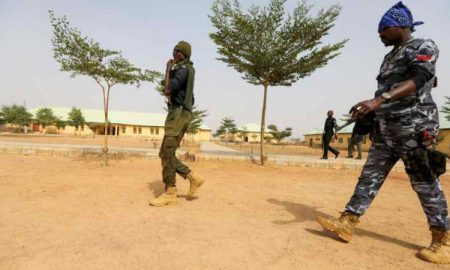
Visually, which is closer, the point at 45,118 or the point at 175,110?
the point at 175,110

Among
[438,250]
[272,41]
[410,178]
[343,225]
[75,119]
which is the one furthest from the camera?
[75,119]

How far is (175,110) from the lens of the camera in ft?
13.2

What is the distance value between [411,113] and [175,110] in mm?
→ 2687

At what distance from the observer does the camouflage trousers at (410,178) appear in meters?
2.56

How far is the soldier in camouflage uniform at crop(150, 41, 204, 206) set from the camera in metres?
3.93

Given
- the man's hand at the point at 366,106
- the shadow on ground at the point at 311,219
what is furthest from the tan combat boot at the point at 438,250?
the man's hand at the point at 366,106

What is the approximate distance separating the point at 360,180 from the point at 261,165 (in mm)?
7108

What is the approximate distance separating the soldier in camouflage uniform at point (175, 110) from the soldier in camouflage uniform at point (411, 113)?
7.01ft

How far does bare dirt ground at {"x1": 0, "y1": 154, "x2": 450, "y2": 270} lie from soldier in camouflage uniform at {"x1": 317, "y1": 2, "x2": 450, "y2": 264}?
0.37 meters

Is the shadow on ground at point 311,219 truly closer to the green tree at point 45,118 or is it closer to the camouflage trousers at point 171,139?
the camouflage trousers at point 171,139

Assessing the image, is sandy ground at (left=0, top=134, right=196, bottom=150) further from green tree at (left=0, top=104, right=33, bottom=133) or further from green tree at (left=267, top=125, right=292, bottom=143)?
green tree at (left=267, top=125, right=292, bottom=143)

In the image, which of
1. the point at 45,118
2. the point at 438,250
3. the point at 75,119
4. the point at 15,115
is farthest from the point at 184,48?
the point at 45,118

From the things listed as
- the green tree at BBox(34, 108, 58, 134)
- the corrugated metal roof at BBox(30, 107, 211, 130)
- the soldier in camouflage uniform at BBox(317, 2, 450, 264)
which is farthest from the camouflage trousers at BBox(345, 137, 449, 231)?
the corrugated metal roof at BBox(30, 107, 211, 130)

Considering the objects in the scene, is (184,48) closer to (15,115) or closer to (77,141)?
(77,141)
